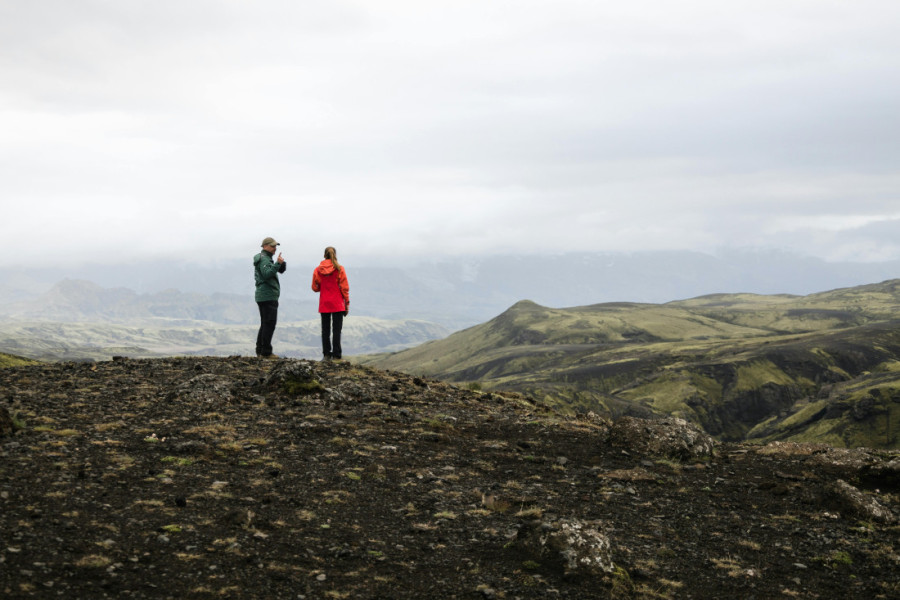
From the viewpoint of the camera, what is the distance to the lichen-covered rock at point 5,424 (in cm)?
1614

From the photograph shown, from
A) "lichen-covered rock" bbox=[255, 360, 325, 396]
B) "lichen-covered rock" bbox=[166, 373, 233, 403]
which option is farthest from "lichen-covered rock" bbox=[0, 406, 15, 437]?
"lichen-covered rock" bbox=[255, 360, 325, 396]

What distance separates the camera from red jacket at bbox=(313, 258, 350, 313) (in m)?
30.5

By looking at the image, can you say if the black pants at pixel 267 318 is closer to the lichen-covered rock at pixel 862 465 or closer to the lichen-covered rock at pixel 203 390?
the lichen-covered rock at pixel 203 390

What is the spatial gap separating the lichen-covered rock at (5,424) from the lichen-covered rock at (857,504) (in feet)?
68.5

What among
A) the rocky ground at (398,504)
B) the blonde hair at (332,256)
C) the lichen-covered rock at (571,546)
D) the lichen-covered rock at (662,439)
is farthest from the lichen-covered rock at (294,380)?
the lichen-covered rock at (571,546)

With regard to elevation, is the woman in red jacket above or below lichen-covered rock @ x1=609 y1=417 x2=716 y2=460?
above

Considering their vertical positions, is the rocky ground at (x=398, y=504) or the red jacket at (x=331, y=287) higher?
the red jacket at (x=331, y=287)

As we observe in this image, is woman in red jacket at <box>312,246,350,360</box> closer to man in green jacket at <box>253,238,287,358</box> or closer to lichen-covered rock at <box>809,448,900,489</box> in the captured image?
man in green jacket at <box>253,238,287,358</box>

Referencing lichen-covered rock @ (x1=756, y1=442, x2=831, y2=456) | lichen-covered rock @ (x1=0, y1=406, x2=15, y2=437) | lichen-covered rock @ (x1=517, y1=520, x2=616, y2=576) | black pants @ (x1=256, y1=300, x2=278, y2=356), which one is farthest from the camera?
black pants @ (x1=256, y1=300, x2=278, y2=356)

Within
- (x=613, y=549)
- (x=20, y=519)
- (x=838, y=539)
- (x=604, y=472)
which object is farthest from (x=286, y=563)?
(x=838, y=539)

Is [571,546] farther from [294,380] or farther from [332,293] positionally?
[332,293]

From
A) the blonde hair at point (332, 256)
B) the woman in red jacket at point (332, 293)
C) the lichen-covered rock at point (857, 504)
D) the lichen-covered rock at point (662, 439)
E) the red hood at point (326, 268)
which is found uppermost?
the blonde hair at point (332, 256)

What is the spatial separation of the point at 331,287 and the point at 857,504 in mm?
22840

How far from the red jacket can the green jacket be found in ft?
5.98
